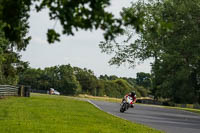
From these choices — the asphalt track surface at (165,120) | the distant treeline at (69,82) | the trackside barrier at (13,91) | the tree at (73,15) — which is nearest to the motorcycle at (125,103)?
the asphalt track surface at (165,120)

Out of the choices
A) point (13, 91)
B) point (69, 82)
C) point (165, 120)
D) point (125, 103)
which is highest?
point (69, 82)

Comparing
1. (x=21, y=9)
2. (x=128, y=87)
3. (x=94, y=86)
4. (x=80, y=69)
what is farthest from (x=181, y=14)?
(x=128, y=87)

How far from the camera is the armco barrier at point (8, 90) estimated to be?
93.8 ft

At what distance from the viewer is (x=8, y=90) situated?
31172 millimetres

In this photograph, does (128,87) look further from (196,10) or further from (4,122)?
(4,122)

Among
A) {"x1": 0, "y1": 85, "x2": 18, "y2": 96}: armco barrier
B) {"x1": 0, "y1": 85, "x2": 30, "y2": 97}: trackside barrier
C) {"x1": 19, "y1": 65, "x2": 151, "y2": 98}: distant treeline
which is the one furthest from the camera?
{"x1": 19, "y1": 65, "x2": 151, "y2": 98}: distant treeline

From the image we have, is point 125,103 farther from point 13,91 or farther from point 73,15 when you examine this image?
point 73,15

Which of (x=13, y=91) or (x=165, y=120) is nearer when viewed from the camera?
(x=165, y=120)

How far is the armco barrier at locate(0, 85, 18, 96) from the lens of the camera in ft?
93.8

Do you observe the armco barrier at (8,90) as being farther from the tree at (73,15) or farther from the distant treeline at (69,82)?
the distant treeline at (69,82)

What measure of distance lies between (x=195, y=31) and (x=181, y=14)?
165 cm

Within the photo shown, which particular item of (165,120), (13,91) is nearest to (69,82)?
(13,91)

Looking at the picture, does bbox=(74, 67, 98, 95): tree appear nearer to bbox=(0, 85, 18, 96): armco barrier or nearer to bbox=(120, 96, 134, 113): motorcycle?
bbox=(0, 85, 18, 96): armco barrier

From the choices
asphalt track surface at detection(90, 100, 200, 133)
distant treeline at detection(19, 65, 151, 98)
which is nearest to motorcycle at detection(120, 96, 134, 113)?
asphalt track surface at detection(90, 100, 200, 133)
